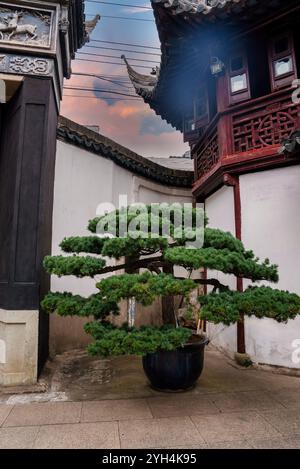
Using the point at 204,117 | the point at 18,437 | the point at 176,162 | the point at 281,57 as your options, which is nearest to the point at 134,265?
the point at 18,437

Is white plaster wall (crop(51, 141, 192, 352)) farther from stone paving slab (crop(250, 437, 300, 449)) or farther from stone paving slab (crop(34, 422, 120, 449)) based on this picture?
stone paving slab (crop(250, 437, 300, 449))

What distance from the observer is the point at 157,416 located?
2.88m

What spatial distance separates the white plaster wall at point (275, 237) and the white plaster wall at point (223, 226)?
407mm

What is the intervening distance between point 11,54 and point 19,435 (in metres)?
4.51

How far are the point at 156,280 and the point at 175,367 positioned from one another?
4.38ft

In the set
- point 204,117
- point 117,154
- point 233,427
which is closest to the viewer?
point 233,427

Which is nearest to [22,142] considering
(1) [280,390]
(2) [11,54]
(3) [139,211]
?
(2) [11,54]

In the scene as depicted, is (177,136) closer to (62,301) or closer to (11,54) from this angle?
(11,54)

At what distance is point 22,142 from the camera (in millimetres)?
3992

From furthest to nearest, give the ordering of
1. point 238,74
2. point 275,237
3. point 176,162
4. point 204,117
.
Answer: point 176,162
point 204,117
point 238,74
point 275,237

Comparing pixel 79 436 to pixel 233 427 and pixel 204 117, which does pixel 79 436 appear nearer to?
pixel 233 427

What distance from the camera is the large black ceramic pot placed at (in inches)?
132

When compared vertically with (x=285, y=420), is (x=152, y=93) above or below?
above

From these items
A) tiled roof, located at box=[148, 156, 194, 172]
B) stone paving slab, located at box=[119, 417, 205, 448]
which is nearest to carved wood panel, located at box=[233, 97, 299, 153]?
stone paving slab, located at box=[119, 417, 205, 448]
